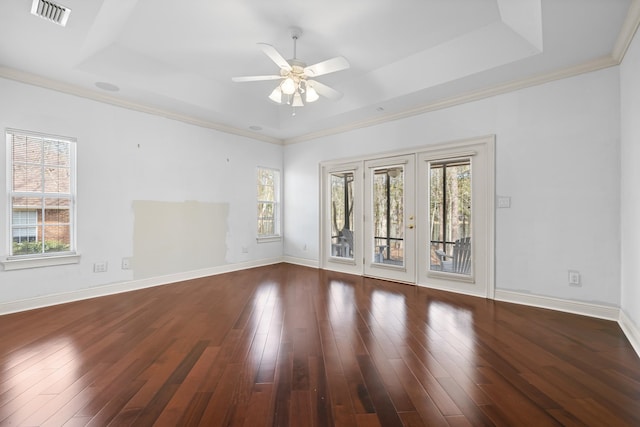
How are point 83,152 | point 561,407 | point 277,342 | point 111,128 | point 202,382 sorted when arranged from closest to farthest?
point 561,407, point 202,382, point 277,342, point 83,152, point 111,128

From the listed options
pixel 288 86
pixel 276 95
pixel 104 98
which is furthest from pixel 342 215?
pixel 104 98

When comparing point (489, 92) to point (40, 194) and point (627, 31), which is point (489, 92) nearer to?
point (627, 31)

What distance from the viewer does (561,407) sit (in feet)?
5.62

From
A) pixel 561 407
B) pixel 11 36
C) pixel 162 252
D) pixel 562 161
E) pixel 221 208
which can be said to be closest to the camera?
pixel 561 407

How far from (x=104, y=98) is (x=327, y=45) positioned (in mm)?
3183

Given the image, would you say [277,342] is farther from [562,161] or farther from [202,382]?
[562,161]

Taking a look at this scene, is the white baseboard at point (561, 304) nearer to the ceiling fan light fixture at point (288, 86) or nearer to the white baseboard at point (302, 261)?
the white baseboard at point (302, 261)

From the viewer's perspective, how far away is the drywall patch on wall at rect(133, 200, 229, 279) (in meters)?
4.50

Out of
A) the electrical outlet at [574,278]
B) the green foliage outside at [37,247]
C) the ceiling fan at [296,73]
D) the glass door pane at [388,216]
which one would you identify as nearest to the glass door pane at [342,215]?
the glass door pane at [388,216]

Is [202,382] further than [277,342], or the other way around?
[277,342]

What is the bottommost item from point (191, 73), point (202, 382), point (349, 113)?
point (202, 382)

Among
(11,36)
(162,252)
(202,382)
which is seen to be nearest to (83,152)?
(11,36)

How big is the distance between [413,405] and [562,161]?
10.8 ft

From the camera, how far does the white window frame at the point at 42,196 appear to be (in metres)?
3.41
